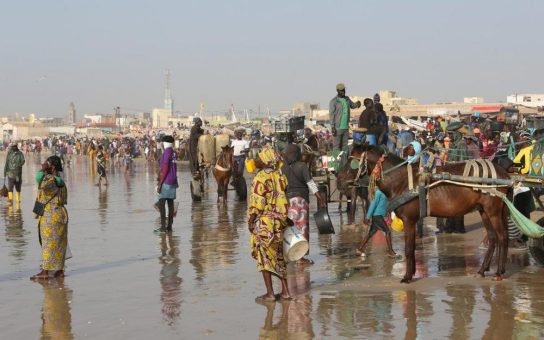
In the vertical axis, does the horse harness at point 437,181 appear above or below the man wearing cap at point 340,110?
below

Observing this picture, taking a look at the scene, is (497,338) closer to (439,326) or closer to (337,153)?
(439,326)

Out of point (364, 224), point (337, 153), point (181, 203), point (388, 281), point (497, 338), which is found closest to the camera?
point (497, 338)

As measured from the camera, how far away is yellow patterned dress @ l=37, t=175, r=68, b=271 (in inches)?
456

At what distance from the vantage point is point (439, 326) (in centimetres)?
836

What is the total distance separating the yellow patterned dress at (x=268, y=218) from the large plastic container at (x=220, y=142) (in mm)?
13799

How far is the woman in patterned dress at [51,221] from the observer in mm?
11586

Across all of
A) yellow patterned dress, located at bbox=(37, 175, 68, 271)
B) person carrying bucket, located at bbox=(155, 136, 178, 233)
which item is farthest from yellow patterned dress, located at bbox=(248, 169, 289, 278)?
person carrying bucket, located at bbox=(155, 136, 178, 233)

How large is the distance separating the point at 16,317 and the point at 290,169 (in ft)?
14.5

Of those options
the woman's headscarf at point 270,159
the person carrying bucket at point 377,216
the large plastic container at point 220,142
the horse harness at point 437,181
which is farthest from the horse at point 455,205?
the large plastic container at point 220,142

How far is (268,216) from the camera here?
9539 millimetres

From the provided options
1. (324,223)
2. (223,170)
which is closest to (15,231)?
(223,170)

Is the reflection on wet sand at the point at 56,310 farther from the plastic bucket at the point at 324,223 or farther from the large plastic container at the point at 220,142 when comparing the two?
the large plastic container at the point at 220,142

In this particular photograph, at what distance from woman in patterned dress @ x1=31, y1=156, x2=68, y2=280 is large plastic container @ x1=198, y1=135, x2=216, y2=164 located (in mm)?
11630

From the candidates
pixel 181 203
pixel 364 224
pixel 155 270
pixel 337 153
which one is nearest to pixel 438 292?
pixel 155 270
